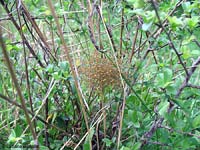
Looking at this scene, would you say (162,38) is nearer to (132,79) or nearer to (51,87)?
(132,79)

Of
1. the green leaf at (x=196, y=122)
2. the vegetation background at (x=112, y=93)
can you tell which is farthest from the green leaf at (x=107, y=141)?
the green leaf at (x=196, y=122)

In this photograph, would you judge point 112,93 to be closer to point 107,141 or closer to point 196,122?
point 107,141

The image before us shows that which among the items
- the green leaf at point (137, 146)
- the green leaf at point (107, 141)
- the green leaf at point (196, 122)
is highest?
the green leaf at point (196, 122)

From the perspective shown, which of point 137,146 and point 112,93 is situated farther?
point 112,93

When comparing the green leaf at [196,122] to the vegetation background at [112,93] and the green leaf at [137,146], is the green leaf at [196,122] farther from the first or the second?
the green leaf at [137,146]

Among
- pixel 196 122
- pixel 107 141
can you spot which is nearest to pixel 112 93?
pixel 107 141

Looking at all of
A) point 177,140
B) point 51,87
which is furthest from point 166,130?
point 51,87

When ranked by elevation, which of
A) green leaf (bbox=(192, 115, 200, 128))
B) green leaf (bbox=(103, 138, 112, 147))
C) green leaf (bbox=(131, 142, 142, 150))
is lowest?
green leaf (bbox=(103, 138, 112, 147))

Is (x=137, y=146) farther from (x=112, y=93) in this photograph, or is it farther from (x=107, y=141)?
(x=112, y=93)

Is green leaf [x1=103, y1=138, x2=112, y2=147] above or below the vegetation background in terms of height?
below

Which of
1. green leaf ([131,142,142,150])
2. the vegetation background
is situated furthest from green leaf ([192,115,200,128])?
green leaf ([131,142,142,150])

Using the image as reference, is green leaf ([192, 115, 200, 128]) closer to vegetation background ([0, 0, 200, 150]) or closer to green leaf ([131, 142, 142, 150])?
vegetation background ([0, 0, 200, 150])
